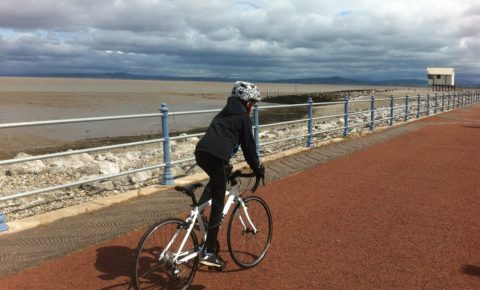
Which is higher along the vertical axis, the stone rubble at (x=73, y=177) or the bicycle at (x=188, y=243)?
the bicycle at (x=188, y=243)

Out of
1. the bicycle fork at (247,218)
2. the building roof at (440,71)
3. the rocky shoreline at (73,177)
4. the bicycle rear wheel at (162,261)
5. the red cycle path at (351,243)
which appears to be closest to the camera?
the bicycle rear wheel at (162,261)

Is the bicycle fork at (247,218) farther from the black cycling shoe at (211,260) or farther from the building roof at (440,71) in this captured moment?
the building roof at (440,71)

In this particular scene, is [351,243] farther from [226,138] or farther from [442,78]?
[442,78]

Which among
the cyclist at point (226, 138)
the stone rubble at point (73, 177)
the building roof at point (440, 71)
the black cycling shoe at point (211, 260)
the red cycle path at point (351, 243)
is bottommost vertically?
the stone rubble at point (73, 177)

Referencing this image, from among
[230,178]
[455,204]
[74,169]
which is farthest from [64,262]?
[74,169]

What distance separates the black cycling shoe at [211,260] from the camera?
4.10 meters

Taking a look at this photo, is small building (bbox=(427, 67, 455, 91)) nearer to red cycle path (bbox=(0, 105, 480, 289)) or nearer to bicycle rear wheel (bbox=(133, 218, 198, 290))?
red cycle path (bbox=(0, 105, 480, 289))

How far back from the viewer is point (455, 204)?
6.82 m

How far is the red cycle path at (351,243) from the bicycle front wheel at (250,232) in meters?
0.12

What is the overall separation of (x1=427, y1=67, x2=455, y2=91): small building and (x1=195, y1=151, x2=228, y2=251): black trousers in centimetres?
9731

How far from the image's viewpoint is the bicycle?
12.1 ft

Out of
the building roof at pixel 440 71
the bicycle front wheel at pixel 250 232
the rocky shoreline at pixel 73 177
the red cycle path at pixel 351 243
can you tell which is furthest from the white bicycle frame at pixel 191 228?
the building roof at pixel 440 71

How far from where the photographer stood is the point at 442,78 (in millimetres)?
93562

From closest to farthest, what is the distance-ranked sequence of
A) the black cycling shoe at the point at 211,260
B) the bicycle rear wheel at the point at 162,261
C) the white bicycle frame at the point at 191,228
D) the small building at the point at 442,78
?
1. the bicycle rear wheel at the point at 162,261
2. the white bicycle frame at the point at 191,228
3. the black cycling shoe at the point at 211,260
4. the small building at the point at 442,78
